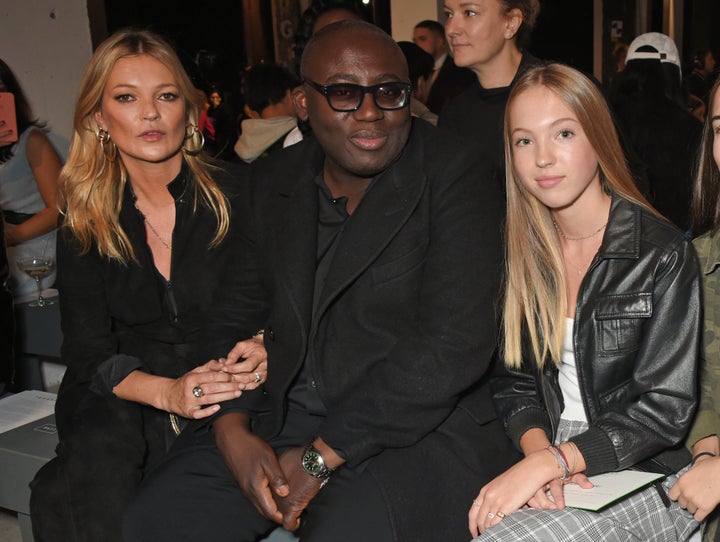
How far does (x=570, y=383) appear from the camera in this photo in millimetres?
2217

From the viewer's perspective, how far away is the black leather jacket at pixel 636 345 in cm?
196

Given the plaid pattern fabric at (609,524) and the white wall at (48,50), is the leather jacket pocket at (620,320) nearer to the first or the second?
the plaid pattern fabric at (609,524)

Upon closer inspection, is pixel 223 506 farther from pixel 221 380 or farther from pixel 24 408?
pixel 24 408

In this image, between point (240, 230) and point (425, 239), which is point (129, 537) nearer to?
point (240, 230)

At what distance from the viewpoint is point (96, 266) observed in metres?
2.76

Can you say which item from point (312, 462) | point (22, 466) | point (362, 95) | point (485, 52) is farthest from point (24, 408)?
point (485, 52)

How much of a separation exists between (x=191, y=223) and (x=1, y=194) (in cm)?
203

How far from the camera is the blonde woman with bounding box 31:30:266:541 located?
8.73 ft

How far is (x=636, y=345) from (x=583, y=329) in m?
0.13

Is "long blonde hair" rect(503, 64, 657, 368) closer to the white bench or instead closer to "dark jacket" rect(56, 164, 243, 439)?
"dark jacket" rect(56, 164, 243, 439)

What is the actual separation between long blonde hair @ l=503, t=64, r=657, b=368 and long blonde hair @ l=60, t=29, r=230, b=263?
1049 millimetres

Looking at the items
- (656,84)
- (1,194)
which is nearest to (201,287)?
(1,194)

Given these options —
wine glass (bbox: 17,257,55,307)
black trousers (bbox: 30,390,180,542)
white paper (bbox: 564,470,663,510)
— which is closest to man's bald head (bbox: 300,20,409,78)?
white paper (bbox: 564,470,663,510)

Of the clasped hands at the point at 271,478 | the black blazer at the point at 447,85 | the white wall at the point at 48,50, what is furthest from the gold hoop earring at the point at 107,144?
the white wall at the point at 48,50
